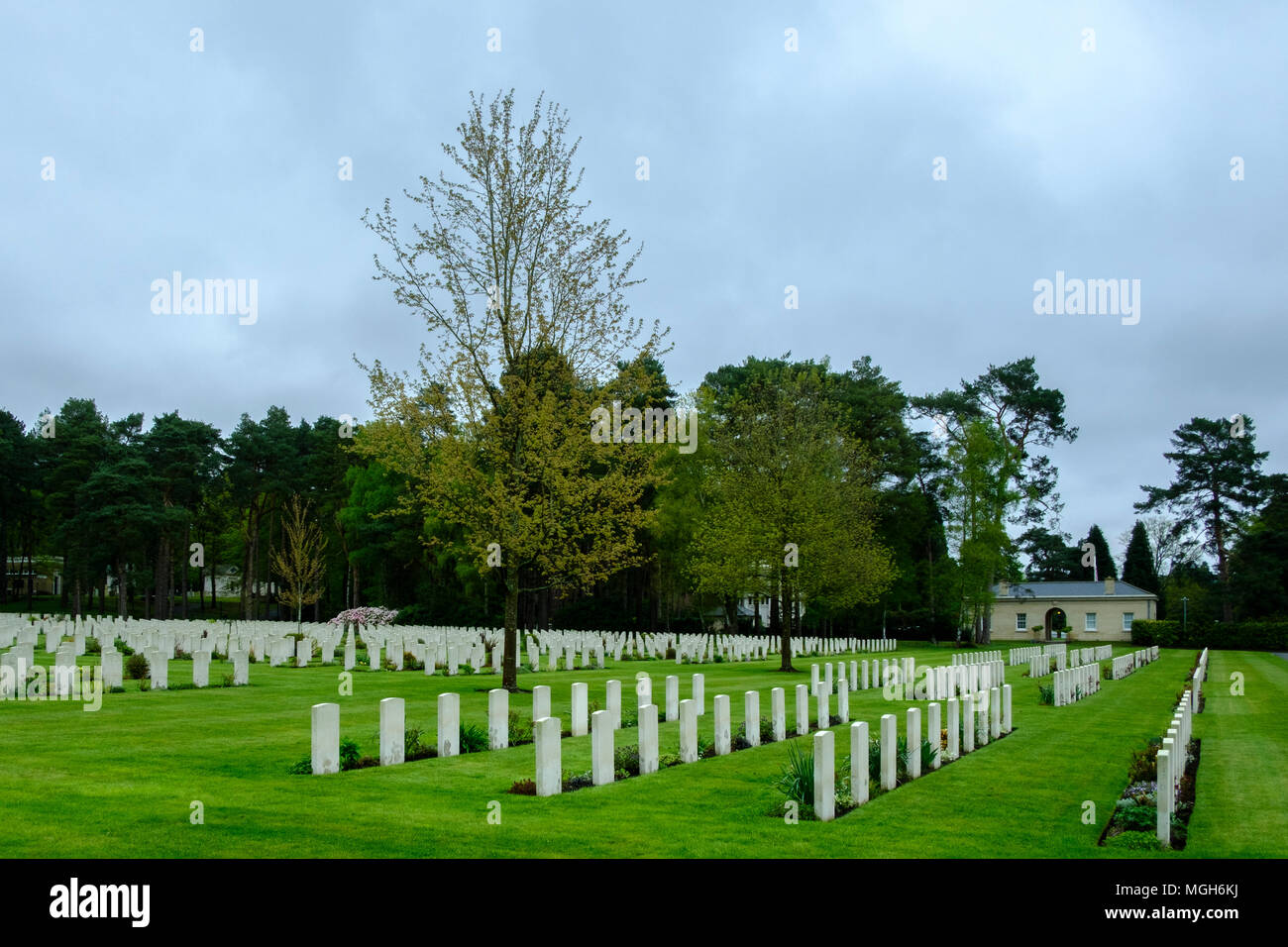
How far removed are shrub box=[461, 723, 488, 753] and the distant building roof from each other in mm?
61954

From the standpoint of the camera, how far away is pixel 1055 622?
248 feet

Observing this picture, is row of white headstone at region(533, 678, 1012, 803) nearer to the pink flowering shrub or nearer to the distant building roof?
the pink flowering shrub

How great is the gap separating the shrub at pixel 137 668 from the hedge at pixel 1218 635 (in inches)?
2150

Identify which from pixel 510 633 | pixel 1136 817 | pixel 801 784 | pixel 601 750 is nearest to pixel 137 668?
pixel 510 633

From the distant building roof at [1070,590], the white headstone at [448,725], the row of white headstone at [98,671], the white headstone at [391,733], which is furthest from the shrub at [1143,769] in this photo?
the distant building roof at [1070,590]

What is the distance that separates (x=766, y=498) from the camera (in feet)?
106

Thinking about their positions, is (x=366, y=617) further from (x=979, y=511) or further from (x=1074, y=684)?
(x=979, y=511)

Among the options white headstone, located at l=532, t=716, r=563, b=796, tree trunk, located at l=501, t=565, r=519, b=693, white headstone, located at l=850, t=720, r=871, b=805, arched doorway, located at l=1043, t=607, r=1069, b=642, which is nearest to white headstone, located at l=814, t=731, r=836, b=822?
A: white headstone, located at l=850, t=720, r=871, b=805

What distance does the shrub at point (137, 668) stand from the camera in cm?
1917

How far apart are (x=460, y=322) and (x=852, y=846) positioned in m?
14.2

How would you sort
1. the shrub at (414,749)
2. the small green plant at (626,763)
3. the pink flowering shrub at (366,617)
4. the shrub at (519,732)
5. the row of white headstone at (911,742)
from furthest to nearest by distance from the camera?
the pink flowering shrub at (366,617) → the shrub at (519,732) → the shrub at (414,749) → the small green plant at (626,763) → the row of white headstone at (911,742)

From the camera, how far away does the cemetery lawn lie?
7398 mm

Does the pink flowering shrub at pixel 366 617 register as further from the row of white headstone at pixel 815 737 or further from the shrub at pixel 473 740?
the row of white headstone at pixel 815 737
